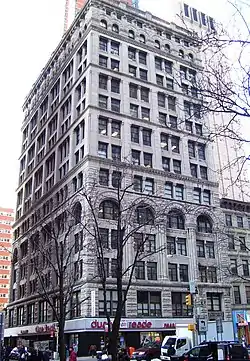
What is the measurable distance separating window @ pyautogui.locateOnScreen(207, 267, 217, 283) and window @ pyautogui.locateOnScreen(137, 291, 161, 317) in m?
8.90

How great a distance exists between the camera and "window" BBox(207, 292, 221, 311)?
55475mm

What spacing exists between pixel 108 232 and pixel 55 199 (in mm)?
15964

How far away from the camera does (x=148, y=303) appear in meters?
50.8

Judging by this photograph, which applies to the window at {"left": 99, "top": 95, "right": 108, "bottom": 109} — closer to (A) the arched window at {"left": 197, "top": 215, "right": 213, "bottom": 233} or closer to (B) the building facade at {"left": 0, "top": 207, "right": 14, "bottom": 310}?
(A) the arched window at {"left": 197, "top": 215, "right": 213, "bottom": 233}

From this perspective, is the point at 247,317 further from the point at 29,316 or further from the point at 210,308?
the point at 29,316

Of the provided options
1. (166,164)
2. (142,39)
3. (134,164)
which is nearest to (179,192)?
(166,164)

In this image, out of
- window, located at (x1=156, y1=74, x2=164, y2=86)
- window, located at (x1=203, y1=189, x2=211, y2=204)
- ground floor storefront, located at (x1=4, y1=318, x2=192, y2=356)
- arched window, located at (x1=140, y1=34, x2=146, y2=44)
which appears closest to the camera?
ground floor storefront, located at (x1=4, y1=318, x2=192, y2=356)

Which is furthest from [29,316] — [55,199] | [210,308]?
[210,308]

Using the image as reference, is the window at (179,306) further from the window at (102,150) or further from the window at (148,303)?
the window at (102,150)

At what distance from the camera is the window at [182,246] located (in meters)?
55.5

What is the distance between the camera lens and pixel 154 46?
66.6m

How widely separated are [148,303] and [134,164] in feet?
56.3

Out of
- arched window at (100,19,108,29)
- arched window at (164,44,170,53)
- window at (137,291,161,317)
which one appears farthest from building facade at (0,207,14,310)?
window at (137,291,161,317)

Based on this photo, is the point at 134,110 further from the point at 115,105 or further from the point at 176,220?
the point at 176,220
